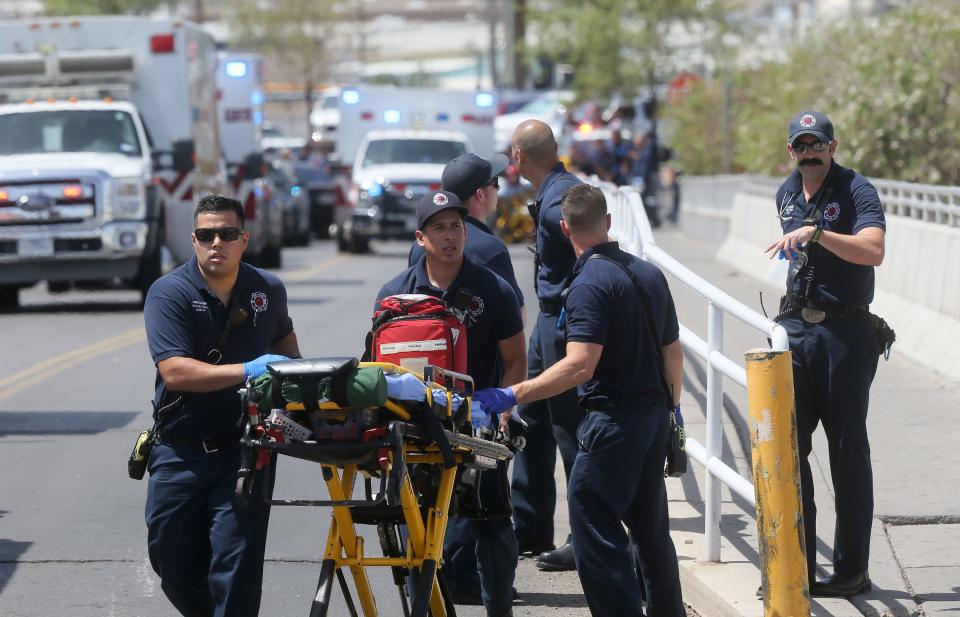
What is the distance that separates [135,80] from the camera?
21.5m

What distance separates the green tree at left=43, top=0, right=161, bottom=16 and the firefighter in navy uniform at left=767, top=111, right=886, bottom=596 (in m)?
74.5

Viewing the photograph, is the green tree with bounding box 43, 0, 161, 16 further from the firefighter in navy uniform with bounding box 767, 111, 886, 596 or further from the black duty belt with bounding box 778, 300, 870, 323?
the black duty belt with bounding box 778, 300, 870, 323

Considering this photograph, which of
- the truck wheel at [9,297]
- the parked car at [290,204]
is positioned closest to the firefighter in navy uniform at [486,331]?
the truck wheel at [9,297]

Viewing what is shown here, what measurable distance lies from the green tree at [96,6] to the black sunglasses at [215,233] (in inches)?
2944

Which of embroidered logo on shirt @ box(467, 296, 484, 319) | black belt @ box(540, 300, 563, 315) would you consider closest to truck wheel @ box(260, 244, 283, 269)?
black belt @ box(540, 300, 563, 315)

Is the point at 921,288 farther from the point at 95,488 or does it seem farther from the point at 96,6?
the point at 96,6

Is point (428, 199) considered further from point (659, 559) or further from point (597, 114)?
point (597, 114)

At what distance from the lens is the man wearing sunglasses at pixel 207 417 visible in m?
5.83

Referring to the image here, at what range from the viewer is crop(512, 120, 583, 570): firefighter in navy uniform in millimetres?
7828

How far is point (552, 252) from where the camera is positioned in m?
7.91

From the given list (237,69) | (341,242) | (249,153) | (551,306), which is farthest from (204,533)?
(237,69)

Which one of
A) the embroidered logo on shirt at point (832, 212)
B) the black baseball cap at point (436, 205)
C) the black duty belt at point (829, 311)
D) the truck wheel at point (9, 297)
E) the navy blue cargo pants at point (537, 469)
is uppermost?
the black baseball cap at point (436, 205)

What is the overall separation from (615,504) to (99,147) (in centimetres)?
1512

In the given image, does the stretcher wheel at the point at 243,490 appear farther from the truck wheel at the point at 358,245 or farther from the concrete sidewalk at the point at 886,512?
the truck wheel at the point at 358,245
